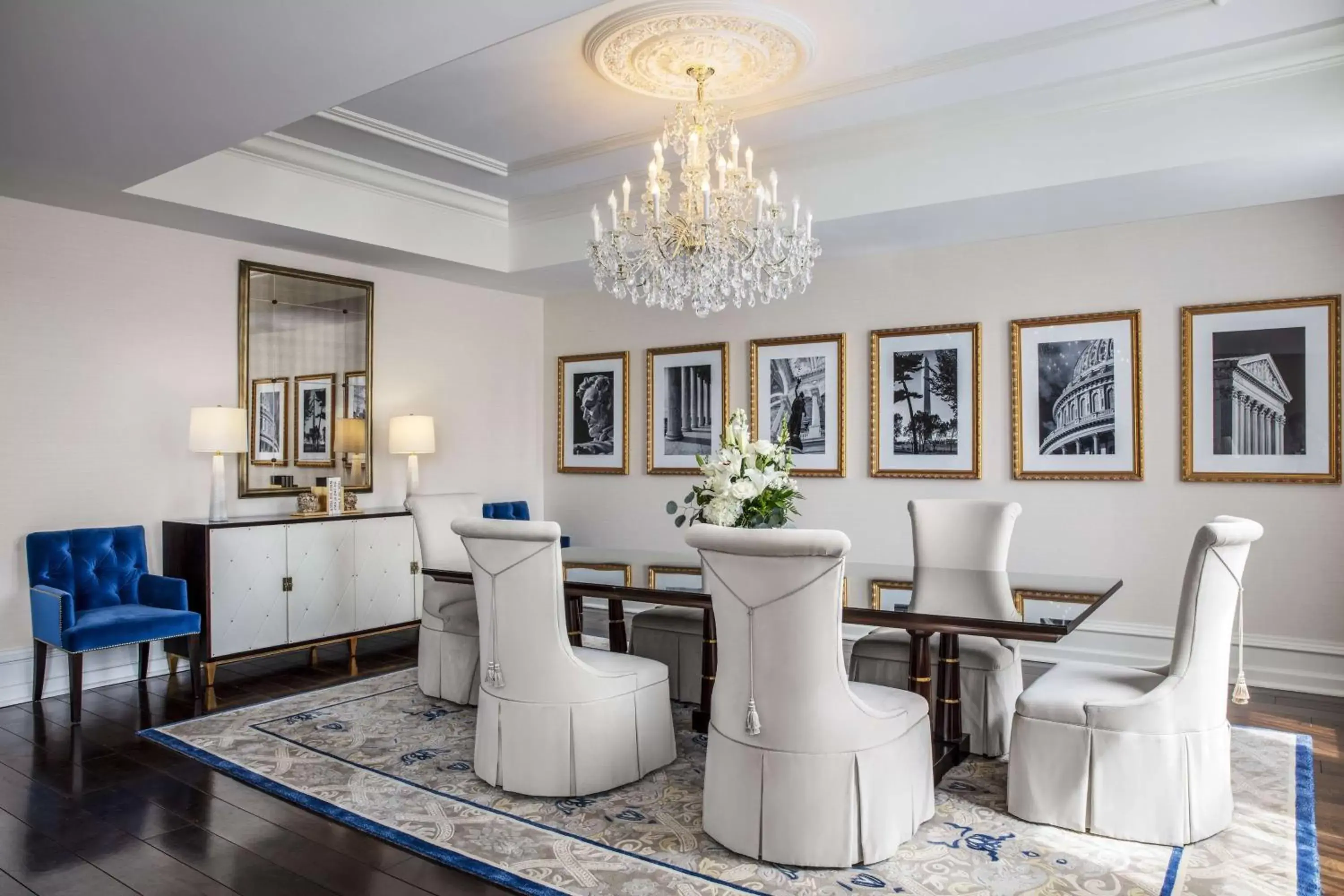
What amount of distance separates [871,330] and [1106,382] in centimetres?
149

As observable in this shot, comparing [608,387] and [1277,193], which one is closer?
[1277,193]

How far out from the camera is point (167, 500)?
17.4 feet

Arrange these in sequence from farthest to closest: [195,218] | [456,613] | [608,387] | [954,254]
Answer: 1. [608,387]
2. [954,254]
3. [195,218]
4. [456,613]

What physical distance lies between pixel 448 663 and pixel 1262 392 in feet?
14.7

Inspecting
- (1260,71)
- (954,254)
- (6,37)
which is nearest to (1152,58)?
(1260,71)

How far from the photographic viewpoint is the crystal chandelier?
4070mm

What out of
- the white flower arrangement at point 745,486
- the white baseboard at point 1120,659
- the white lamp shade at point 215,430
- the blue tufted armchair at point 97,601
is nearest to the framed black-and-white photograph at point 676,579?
the white flower arrangement at point 745,486

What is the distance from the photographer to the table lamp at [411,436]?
242 inches

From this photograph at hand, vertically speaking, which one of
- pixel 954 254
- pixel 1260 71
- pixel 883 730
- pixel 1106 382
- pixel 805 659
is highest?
pixel 1260 71

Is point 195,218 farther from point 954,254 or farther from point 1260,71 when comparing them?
point 1260,71

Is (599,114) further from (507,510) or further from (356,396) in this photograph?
(507,510)

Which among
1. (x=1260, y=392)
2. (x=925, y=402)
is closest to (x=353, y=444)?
(x=925, y=402)

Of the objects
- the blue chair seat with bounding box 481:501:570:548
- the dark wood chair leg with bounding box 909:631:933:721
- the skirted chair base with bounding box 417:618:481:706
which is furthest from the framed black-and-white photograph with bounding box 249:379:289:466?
the dark wood chair leg with bounding box 909:631:933:721

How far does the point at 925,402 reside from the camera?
19.2 ft
